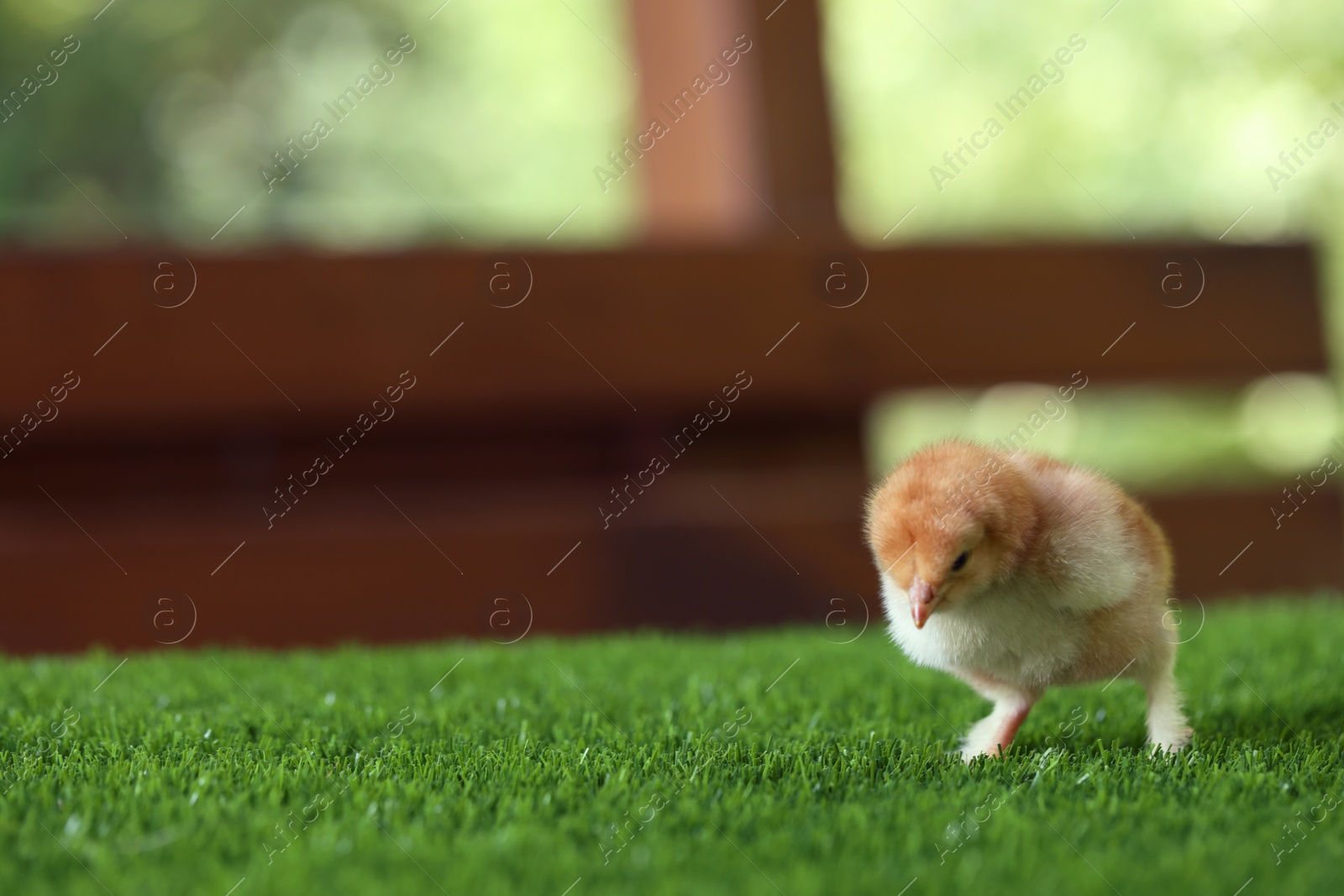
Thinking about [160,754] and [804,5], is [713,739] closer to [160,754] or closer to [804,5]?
[160,754]

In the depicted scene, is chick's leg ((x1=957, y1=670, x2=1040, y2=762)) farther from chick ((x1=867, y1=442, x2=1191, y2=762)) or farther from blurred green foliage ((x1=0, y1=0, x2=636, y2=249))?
blurred green foliage ((x1=0, y1=0, x2=636, y2=249))

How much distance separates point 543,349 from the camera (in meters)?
4.76

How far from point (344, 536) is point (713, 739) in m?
2.80

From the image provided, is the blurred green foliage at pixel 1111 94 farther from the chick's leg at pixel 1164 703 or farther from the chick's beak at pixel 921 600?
the chick's beak at pixel 921 600

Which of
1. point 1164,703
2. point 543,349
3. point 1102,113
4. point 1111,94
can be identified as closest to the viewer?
point 1164,703

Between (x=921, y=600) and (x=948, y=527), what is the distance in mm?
111

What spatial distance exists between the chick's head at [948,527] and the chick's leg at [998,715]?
0.25 metres

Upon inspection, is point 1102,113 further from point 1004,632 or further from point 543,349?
point 1004,632

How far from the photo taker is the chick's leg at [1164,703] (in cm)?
194

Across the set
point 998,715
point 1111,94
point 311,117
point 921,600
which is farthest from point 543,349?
point 1111,94

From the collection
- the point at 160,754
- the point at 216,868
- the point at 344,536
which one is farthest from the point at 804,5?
the point at 216,868

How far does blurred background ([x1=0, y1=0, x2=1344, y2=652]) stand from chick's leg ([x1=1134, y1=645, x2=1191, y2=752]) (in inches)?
96.8

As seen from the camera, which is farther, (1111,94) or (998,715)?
(1111,94)

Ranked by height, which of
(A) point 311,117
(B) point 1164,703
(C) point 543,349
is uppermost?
(A) point 311,117
